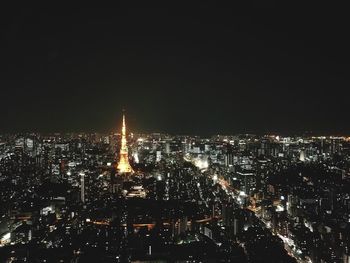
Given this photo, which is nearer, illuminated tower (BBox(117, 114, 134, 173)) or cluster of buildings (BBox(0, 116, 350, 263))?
cluster of buildings (BBox(0, 116, 350, 263))

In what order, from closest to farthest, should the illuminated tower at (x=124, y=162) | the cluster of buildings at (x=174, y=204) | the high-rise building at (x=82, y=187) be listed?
the cluster of buildings at (x=174, y=204) < the high-rise building at (x=82, y=187) < the illuminated tower at (x=124, y=162)

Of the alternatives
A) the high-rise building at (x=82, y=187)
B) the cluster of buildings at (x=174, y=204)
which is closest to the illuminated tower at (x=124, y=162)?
the cluster of buildings at (x=174, y=204)

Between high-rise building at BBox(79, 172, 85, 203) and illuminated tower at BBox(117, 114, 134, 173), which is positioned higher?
illuminated tower at BBox(117, 114, 134, 173)

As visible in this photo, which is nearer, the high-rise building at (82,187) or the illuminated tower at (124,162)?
the high-rise building at (82,187)

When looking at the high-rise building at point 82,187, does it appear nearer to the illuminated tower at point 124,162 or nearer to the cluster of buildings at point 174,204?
the cluster of buildings at point 174,204

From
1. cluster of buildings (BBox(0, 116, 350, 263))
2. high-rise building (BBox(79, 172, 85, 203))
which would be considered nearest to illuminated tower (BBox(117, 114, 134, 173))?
cluster of buildings (BBox(0, 116, 350, 263))

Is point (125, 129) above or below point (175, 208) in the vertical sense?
above

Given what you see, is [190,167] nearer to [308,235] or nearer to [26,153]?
[26,153]

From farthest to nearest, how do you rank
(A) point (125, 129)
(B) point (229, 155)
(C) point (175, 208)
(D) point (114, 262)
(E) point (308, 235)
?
(B) point (229, 155), (A) point (125, 129), (C) point (175, 208), (E) point (308, 235), (D) point (114, 262)

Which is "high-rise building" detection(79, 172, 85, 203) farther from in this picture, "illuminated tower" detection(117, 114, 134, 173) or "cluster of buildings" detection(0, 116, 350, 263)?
"illuminated tower" detection(117, 114, 134, 173)

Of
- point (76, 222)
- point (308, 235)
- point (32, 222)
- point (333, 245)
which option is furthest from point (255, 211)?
point (32, 222)

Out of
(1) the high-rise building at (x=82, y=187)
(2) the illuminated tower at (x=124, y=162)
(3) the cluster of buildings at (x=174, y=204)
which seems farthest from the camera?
(2) the illuminated tower at (x=124, y=162)
